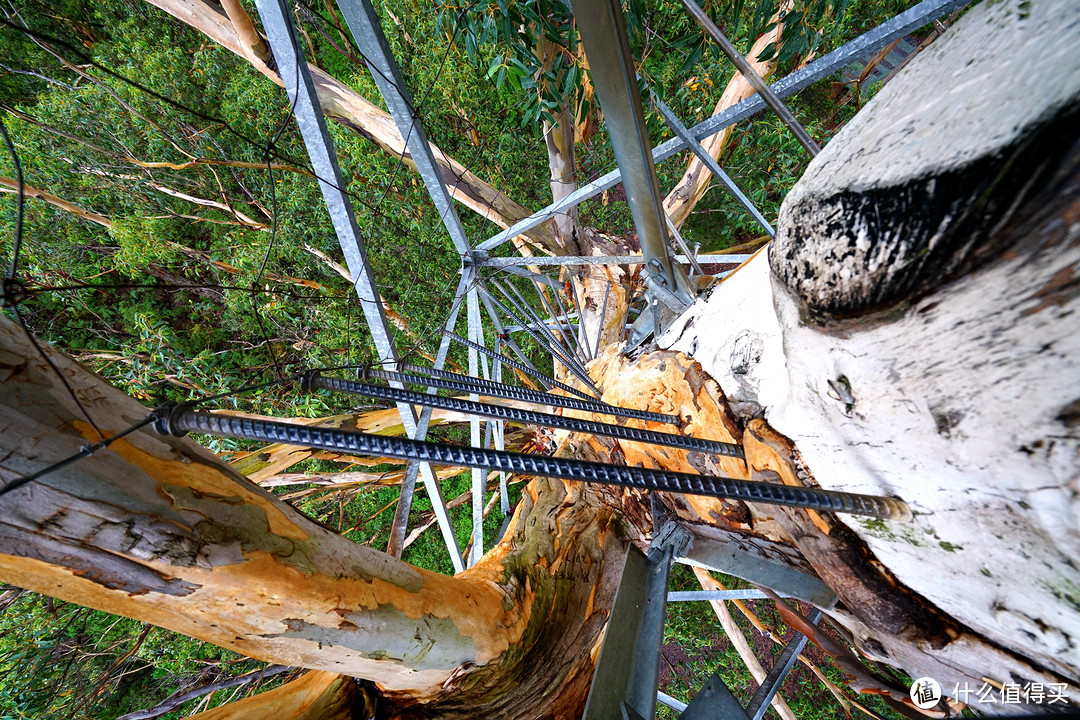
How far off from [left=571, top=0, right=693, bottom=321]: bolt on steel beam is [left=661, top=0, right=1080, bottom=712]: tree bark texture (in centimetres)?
72

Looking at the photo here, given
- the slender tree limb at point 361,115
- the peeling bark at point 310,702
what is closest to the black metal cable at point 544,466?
the peeling bark at point 310,702

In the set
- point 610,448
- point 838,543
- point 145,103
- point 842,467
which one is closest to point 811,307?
point 842,467

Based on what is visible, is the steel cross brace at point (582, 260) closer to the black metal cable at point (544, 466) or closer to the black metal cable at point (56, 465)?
the black metal cable at point (544, 466)

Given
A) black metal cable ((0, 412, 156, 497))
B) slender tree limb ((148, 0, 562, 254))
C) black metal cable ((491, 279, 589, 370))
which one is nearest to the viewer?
black metal cable ((0, 412, 156, 497))

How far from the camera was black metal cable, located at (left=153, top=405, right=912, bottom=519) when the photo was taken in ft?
2.42

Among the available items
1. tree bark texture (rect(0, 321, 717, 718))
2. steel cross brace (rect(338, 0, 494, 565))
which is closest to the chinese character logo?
tree bark texture (rect(0, 321, 717, 718))

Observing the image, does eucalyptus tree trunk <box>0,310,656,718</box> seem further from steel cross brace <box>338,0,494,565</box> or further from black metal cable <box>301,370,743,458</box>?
steel cross brace <box>338,0,494,565</box>

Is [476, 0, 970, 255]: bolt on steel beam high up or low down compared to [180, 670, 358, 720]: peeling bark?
up

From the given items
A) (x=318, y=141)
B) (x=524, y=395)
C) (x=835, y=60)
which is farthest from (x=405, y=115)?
(x=835, y=60)

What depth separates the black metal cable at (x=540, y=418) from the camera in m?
1.12

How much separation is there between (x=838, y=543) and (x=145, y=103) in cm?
697

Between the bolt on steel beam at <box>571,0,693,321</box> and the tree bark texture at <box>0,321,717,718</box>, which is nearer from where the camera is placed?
the tree bark texture at <box>0,321,717,718</box>

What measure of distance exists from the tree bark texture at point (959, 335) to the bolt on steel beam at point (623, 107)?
0.72 m

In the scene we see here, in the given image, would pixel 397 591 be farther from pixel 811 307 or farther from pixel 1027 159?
pixel 1027 159
